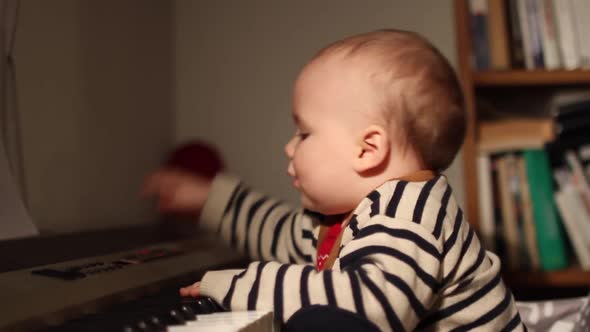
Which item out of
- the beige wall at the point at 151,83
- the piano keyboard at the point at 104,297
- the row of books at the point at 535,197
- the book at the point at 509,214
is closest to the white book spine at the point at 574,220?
the row of books at the point at 535,197

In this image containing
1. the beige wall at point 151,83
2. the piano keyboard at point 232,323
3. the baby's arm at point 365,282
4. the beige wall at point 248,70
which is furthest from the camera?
the beige wall at point 248,70

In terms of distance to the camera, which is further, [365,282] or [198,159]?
[198,159]

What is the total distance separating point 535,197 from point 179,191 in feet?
2.38

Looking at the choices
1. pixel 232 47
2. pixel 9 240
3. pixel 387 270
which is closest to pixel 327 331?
pixel 387 270

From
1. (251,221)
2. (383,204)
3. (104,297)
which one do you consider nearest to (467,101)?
(251,221)

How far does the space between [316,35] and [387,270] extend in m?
0.84

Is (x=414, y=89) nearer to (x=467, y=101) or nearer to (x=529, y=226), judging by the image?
(x=467, y=101)

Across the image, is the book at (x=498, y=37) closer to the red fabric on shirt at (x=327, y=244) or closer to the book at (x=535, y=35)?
the book at (x=535, y=35)

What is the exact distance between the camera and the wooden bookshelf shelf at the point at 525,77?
4.12ft

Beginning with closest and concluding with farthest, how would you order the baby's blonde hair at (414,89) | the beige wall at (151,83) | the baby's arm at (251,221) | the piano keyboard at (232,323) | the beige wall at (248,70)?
the piano keyboard at (232,323)
the baby's blonde hair at (414,89)
the baby's arm at (251,221)
the beige wall at (151,83)
the beige wall at (248,70)

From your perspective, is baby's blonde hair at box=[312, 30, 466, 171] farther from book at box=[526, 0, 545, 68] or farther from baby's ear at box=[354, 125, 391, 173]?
book at box=[526, 0, 545, 68]

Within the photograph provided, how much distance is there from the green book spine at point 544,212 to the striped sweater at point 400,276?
57 centimetres

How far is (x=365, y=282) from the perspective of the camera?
58cm

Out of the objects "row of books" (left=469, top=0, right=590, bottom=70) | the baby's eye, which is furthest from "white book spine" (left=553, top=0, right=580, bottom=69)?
the baby's eye
